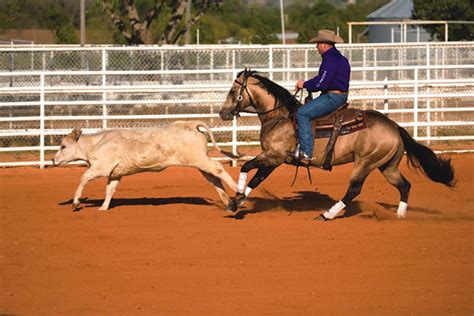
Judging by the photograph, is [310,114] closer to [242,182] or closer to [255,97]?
[255,97]

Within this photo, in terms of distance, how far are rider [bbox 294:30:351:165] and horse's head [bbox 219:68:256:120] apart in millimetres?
769

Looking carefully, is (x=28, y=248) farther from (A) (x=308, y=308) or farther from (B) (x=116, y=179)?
(A) (x=308, y=308)

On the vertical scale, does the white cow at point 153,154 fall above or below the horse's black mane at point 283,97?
below

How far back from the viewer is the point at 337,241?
34.3 feet

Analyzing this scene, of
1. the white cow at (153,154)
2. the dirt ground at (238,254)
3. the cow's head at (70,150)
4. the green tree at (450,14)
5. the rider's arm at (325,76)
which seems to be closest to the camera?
the dirt ground at (238,254)

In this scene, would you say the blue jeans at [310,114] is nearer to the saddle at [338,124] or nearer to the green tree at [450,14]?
the saddle at [338,124]

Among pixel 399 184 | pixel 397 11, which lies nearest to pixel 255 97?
pixel 399 184

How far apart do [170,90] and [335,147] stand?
6850mm

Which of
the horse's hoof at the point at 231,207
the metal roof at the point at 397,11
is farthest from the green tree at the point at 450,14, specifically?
the horse's hoof at the point at 231,207

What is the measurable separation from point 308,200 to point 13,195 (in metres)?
4.43

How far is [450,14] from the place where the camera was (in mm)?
43469

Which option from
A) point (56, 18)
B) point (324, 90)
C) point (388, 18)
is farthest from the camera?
point (388, 18)

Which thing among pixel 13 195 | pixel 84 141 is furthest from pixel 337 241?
pixel 13 195

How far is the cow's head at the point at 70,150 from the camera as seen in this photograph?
12922 mm
